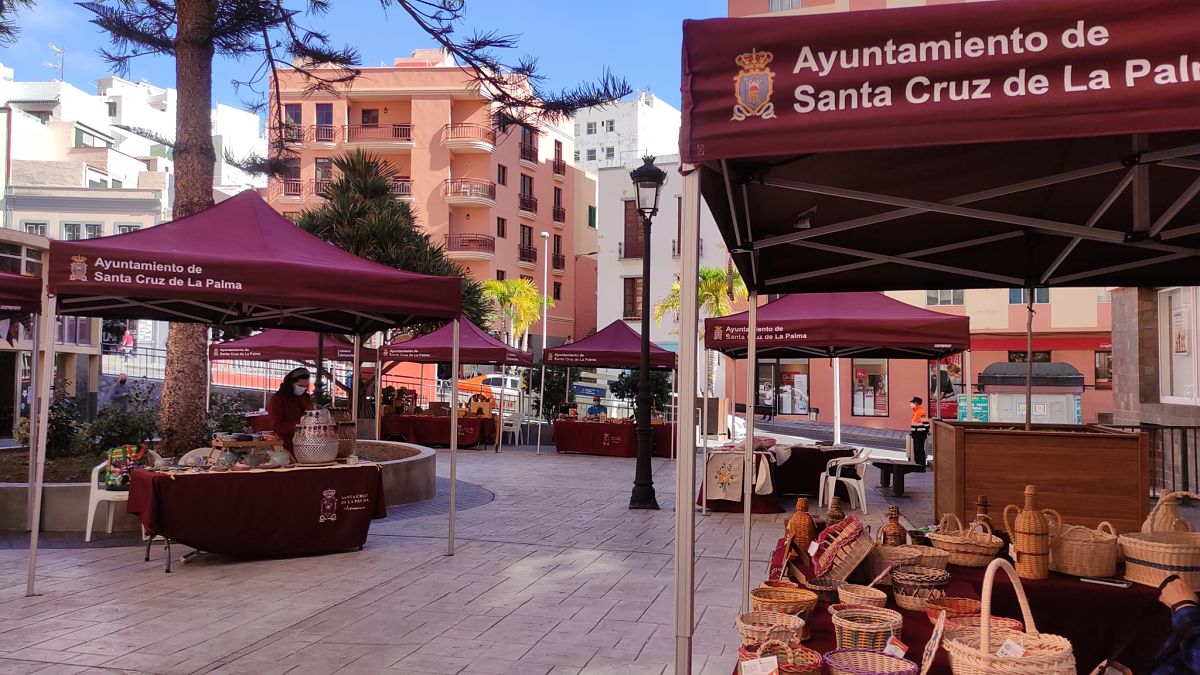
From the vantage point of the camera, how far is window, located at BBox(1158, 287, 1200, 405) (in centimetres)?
1266

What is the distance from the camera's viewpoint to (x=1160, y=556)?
3730 millimetres

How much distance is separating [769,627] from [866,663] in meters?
0.34

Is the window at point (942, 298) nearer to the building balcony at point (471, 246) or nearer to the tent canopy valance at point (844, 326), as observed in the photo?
the tent canopy valance at point (844, 326)

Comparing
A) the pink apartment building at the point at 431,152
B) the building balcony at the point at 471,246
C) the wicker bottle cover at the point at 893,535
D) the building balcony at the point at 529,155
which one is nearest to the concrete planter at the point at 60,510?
the wicker bottle cover at the point at 893,535

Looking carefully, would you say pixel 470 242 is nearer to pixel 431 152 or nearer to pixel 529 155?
pixel 431 152

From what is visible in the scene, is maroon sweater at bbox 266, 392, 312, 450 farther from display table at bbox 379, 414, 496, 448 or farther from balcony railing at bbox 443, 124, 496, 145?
balcony railing at bbox 443, 124, 496, 145

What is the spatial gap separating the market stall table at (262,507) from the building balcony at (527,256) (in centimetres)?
4474

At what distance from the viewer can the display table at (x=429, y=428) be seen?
21203 millimetres

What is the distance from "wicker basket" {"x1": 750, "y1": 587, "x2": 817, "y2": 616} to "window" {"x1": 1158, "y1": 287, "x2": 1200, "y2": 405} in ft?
37.7

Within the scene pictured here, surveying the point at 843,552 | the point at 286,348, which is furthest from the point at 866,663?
the point at 286,348

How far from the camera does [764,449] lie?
39.2 ft

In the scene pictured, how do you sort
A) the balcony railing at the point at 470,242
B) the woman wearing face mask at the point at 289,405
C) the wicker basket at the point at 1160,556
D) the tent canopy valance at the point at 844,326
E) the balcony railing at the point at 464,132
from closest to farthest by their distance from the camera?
1. the wicker basket at the point at 1160,556
2. the woman wearing face mask at the point at 289,405
3. the tent canopy valance at the point at 844,326
4. the balcony railing at the point at 464,132
5. the balcony railing at the point at 470,242

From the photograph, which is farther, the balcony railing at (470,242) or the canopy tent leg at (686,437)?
the balcony railing at (470,242)

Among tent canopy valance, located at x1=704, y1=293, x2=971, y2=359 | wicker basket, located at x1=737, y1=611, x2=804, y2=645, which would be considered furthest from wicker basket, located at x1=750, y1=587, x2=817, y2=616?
tent canopy valance, located at x1=704, y1=293, x2=971, y2=359
